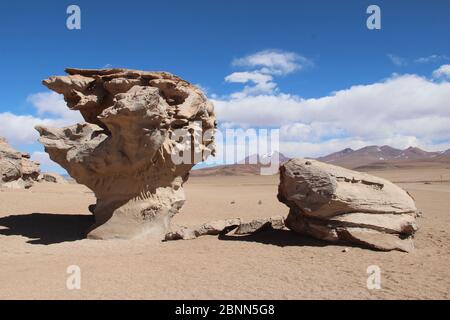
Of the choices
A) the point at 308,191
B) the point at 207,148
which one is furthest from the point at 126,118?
the point at 308,191

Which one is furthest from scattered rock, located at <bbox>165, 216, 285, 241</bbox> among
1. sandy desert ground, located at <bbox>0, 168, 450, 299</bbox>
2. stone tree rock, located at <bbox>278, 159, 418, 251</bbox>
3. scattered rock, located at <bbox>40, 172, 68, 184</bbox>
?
scattered rock, located at <bbox>40, 172, 68, 184</bbox>

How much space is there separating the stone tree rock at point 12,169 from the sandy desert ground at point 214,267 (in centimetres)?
1128

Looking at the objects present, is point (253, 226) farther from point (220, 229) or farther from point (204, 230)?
point (204, 230)

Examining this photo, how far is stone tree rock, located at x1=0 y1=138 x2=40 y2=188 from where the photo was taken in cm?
2330

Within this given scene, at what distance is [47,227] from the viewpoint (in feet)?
43.8

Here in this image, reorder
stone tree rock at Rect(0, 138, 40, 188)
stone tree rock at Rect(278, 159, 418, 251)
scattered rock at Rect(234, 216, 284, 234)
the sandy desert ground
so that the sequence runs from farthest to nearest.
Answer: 1. stone tree rock at Rect(0, 138, 40, 188)
2. scattered rock at Rect(234, 216, 284, 234)
3. stone tree rock at Rect(278, 159, 418, 251)
4. the sandy desert ground

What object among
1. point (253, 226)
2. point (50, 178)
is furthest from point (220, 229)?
point (50, 178)

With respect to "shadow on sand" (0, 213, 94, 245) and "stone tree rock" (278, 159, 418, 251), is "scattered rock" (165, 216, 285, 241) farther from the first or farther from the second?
"shadow on sand" (0, 213, 94, 245)

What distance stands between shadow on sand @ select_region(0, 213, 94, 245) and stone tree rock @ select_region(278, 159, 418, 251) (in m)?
6.23

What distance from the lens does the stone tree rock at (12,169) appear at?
76.4ft

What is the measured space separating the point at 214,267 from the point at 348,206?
3.61 metres
